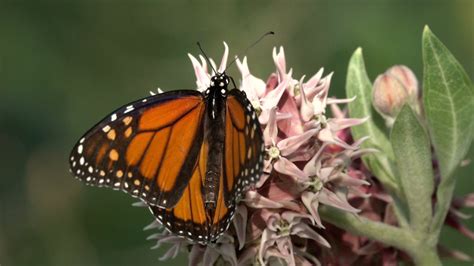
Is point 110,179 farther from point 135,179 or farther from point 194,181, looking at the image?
point 194,181

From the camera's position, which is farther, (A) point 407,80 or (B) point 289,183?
(A) point 407,80

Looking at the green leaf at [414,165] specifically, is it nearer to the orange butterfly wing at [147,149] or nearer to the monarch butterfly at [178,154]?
the monarch butterfly at [178,154]

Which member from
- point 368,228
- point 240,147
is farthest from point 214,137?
point 368,228

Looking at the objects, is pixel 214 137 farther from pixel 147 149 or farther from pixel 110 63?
pixel 110 63

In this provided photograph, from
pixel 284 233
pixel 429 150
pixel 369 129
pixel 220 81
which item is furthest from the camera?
pixel 369 129

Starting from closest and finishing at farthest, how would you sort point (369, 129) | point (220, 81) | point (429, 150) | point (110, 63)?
1. point (429, 150)
2. point (220, 81)
3. point (369, 129)
4. point (110, 63)

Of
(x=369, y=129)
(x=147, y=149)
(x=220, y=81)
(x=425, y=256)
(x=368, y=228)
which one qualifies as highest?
(x=220, y=81)

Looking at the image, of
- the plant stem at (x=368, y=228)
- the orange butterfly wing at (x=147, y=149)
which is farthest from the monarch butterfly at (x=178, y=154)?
the plant stem at (x=368, y=228)
